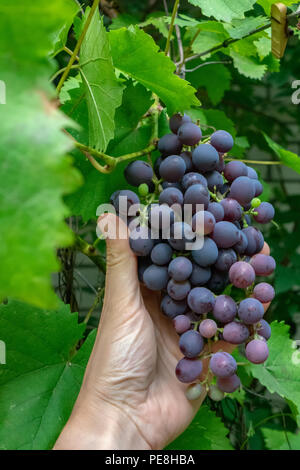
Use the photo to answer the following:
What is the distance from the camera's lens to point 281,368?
2.88ft

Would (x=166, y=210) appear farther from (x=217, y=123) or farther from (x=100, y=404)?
(x=217, y=123)

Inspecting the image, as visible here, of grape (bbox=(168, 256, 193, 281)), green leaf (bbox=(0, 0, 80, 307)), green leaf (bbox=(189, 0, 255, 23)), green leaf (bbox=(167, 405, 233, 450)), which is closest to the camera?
green leaf (bbox=(0, 0, 80, 307))

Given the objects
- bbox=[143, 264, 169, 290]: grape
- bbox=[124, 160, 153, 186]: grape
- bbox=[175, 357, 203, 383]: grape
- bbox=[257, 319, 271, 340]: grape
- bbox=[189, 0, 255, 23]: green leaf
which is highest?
bbox=[189, 0, 255, 23]: green leaf

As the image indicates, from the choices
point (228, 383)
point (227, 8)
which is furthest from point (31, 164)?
point (227, 8)

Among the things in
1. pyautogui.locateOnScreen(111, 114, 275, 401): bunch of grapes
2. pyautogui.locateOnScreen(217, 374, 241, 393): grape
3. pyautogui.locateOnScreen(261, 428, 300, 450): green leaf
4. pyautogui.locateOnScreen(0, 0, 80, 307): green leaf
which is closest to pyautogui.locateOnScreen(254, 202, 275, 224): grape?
pyautogui.locateOnScreen(111, 114, 275, 401): bunch of grapes

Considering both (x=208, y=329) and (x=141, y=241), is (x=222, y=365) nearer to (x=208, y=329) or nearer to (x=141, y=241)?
(x=208, y=329)

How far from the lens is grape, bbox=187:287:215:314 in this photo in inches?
21.7

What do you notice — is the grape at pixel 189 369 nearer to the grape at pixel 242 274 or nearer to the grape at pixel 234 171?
the grape at pixel 242 274

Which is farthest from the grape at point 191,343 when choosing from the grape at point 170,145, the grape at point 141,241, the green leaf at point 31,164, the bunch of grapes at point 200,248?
the green leaf at point 31,164

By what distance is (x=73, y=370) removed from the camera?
745mm

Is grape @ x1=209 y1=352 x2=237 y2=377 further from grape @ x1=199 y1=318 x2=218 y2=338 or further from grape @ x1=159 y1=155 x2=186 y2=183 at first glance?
grape @ x1=159 y1=155 x2=186 y2=183

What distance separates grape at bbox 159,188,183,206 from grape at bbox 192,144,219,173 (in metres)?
0.05

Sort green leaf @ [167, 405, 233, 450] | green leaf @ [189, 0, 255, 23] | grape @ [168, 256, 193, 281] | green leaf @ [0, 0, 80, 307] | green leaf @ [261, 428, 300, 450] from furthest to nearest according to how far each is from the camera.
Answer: green leaf @ [261, 428, 300, 450], green leaf @ [167, 405, 233, 450], green leaf @ [189, 0, 255, 23], grape @ [168, 256, 193, 281], green leaf @ [0, 0, 80, 307]

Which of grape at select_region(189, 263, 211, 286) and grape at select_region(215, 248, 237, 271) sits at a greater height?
grape at select_region(215, 248, 237, 271)
